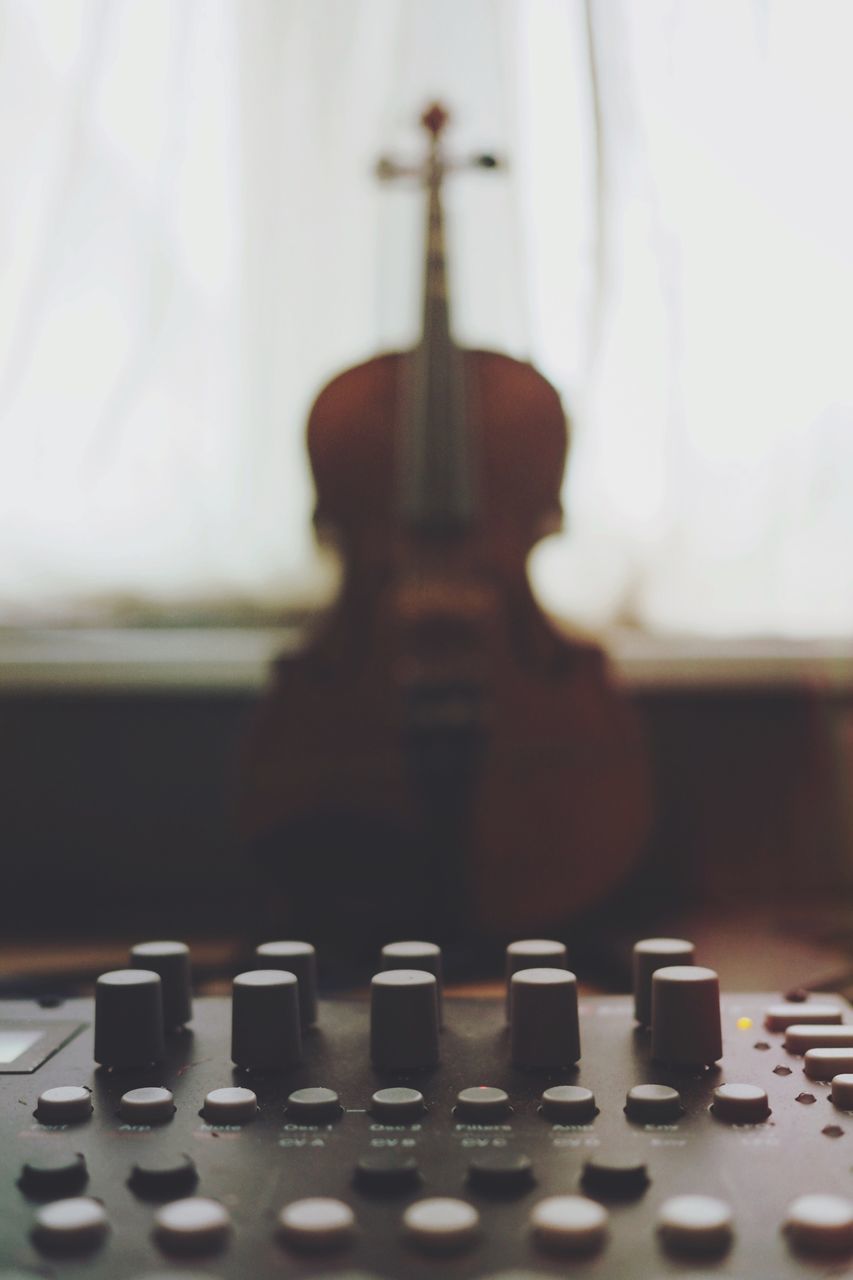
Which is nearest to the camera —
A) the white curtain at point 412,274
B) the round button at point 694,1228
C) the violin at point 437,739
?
the round button at point 694,1228

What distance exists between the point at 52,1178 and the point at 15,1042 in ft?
0.53

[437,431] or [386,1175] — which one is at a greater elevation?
[437,431]

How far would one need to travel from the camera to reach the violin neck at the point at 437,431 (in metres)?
0.91

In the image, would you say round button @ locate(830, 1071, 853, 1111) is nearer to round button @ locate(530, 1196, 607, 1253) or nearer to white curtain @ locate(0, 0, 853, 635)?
round button @ locate(530, 1196, 607, 1253)

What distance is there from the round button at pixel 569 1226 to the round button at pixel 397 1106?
9 cm

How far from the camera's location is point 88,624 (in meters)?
1.16

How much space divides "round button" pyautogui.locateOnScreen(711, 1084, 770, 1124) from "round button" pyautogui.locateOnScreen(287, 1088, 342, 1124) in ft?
0.40

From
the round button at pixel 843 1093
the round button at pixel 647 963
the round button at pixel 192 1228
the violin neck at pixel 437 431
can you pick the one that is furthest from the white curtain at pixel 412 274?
the round button at pixel 192 1228

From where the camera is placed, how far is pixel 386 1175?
0.32 meters

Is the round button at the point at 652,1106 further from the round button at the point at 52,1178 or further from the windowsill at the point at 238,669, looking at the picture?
the windowsill at the point at 238,669

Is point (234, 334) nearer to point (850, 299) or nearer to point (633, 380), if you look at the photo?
point (633, 380)

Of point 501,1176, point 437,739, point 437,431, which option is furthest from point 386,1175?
point 437,431

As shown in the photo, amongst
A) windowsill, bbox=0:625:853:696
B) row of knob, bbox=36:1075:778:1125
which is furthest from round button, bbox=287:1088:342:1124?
windowsill, bbox=0:625:853:696

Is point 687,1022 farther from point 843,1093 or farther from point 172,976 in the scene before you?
point 172,976
